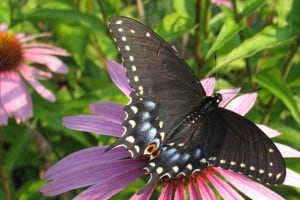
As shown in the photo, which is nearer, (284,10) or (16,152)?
(284,10)

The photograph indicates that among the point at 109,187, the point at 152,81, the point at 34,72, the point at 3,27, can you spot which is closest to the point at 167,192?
the point at 109,187

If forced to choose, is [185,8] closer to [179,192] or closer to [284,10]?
[284,10]

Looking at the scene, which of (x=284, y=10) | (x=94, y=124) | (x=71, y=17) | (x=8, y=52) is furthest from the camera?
(x=8, y=52)

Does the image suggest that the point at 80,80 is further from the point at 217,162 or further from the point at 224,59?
the point at 217,162

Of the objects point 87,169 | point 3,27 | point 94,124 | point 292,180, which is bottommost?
point 292,180

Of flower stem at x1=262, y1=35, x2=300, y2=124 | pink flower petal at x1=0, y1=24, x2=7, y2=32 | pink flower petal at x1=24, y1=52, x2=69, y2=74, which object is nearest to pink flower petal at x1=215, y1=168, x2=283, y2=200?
flower stem at x1=262, y1=35, x2=300, y2=124
